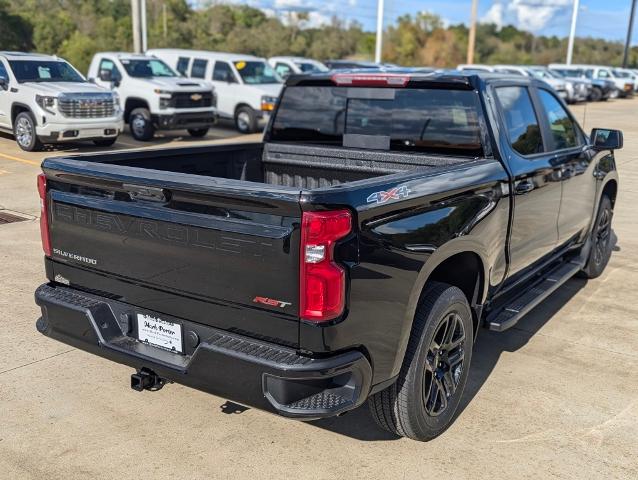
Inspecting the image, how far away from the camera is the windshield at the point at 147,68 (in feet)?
53.2

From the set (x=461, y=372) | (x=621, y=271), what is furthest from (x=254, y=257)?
(x=621, y=271)

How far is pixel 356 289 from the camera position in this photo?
114 inches

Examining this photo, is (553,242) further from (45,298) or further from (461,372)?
(45,298)

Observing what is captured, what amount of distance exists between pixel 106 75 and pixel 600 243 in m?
12.7

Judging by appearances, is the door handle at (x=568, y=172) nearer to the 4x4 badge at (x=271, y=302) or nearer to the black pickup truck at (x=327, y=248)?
the black pickup truck at (x=327, y=248)

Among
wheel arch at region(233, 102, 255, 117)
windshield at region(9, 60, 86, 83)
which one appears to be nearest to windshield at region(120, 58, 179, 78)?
wheel arch at region(233, 102, 255, 117)

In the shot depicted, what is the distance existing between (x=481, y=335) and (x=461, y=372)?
1.37 m

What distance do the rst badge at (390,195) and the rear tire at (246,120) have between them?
1473cm

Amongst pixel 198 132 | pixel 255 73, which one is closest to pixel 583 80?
pixel 255 73

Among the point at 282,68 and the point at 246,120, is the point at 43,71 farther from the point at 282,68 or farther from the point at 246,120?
the point at 282,68

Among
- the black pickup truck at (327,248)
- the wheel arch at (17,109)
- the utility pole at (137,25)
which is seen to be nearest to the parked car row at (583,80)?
the utility pole at (137,25)

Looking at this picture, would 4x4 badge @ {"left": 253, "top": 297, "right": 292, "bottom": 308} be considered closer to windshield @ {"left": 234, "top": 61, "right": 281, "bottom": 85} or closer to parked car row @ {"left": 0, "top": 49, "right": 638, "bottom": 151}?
parked car row @ {"left": 0, "top": 49, "right": 638, "bottom": 151}

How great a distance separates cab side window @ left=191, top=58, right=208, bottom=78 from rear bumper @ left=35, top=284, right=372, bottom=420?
15.9 m

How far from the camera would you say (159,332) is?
10.7ft
